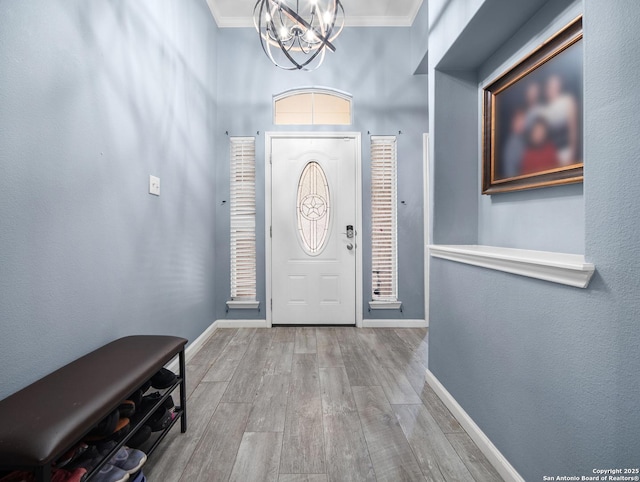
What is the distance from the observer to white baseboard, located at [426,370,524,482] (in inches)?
49.1

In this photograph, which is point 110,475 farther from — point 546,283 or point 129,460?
point 546,283

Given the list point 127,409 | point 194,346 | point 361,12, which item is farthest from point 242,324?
point 361,12

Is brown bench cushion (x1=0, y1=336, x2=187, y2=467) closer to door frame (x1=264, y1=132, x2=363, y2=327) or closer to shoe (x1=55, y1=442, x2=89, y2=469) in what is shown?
shoe (x1=55, y1=442, x2=89, y2=469)

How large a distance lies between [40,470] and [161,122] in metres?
1.98

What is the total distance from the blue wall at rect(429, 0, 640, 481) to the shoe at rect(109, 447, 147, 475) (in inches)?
57.5

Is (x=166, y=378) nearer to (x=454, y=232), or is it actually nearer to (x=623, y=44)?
(x=454, y=232)

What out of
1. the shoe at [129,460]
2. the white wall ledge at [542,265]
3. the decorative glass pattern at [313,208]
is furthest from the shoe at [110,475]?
the decorative glass pattern at [313,208]

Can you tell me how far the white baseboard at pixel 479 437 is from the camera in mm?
1247

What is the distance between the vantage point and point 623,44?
0.81 m

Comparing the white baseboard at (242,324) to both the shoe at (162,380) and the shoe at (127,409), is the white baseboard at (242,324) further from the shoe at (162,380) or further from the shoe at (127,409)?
the shoe at (127,409)

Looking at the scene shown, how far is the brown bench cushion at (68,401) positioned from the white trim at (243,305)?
1927 mm

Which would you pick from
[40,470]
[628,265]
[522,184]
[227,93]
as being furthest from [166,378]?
[227,93]

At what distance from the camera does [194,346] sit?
104 inches

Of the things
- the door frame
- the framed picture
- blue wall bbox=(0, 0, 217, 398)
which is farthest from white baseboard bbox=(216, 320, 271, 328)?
the framed picture
